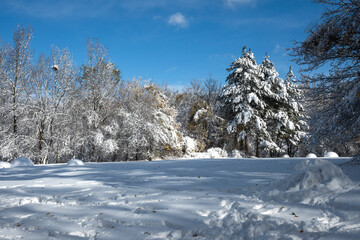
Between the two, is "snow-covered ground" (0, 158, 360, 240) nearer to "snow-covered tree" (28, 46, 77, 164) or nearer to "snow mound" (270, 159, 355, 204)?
"snow mound" (270, 159, 355, 204)

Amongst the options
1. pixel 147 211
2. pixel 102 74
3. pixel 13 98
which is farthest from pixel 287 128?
pixel 13 98

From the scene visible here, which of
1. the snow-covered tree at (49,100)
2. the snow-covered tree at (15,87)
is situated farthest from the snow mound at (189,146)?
the snow-covered tree at (15,87)

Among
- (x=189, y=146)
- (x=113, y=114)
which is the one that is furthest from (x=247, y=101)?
(x=113, y=114)

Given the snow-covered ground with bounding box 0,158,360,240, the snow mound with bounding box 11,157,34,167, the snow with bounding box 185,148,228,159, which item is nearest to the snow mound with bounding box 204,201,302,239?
the snow-covered ground with bounding box 0,158,360,240

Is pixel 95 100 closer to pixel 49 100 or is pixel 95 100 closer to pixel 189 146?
pixel 49 100

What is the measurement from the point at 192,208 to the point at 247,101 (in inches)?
646

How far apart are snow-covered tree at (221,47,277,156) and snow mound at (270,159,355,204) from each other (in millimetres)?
13867

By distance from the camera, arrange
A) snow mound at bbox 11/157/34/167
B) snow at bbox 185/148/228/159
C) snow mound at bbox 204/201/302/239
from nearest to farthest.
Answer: snow mound at bbox 204/201/302/239 < snow mound at bbox 11/157/34/167 < snow at bbox 185/148/228/159

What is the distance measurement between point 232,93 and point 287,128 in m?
6.33

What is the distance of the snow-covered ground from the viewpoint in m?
2.50

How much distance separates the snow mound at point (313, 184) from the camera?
3.38 meters

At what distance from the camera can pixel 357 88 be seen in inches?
191

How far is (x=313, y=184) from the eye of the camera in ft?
12.2

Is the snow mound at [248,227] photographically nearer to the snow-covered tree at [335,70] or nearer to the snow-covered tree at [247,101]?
the snow-covered tree at [335,70]
